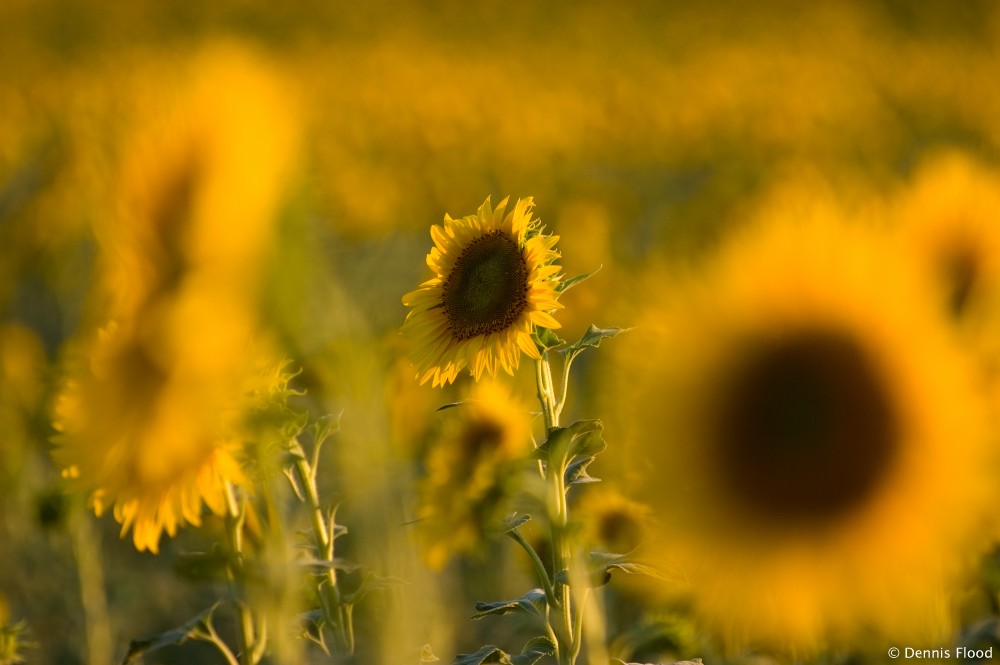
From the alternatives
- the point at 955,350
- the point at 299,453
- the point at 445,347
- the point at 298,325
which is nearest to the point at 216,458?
the point at 299,453

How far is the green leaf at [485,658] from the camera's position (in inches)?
53.1

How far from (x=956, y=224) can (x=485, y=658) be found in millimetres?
1079

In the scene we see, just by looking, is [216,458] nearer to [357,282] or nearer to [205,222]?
[205,222]

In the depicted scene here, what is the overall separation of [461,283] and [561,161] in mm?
5890

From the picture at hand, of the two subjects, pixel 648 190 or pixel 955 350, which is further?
pixel 648 190

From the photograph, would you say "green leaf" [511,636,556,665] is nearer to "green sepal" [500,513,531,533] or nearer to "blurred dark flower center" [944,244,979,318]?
"green sepal" [500,513,531,533]

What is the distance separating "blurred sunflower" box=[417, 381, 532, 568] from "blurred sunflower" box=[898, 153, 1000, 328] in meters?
0.81

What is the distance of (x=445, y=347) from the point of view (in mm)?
1635

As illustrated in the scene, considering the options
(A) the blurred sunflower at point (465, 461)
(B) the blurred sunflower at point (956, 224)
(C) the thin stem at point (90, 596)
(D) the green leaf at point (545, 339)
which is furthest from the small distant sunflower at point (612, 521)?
(C) the thin stem at point (90, 596)

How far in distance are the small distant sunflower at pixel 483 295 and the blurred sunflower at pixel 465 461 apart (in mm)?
384

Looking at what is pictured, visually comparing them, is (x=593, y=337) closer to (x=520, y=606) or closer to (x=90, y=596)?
(x=520, y=606)

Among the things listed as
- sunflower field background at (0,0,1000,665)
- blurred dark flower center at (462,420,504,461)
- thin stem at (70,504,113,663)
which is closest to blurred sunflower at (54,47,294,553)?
sunflower field background at (0,0,1000,665)

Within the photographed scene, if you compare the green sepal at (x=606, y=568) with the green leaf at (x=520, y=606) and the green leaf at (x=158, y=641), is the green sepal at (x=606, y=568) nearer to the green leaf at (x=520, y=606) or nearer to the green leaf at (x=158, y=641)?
the green leaf at (x=520, y=606)

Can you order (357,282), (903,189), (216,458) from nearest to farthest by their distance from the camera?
(357,282)
(216,458)
(903,189)
